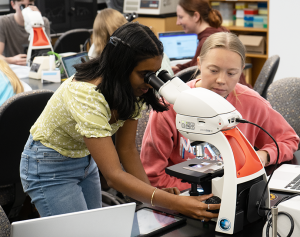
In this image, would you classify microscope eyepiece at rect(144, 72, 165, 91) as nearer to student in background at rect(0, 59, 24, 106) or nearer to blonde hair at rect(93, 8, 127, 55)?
student in background at rect(0, 59, 24, 106)

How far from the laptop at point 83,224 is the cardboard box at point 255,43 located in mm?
4115

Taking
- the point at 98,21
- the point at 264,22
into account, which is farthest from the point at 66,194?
the point at 264,22

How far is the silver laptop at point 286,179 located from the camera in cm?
121

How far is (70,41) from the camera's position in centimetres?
428

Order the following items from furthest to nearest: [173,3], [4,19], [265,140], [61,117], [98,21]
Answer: [173,3] → [4,19] → [98,21] → [265,140] → [61,117]

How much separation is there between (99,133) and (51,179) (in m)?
0.35

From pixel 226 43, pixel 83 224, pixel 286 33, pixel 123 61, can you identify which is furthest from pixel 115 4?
pixel 83 224

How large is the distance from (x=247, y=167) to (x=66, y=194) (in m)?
0.65

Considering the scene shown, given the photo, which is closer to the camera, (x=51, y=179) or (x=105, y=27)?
(x=51, y=179)

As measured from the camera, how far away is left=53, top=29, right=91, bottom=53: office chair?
420 centimetres

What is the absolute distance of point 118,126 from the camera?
Result: 1.30 metres

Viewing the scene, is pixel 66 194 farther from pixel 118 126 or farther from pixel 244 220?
pixel 244 220

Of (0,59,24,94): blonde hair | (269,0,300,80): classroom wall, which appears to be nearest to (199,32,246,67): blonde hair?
(0,59,24,94): blonde hair

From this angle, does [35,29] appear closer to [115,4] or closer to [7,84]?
[7,84]
